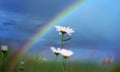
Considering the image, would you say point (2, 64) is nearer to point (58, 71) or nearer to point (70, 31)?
point (58, 71)

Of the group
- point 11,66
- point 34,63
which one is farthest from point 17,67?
point 34,63

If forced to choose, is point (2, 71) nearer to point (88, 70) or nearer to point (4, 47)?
point (4, 47)

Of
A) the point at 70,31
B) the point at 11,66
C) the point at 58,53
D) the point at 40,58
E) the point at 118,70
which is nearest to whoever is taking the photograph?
the point at 58,53

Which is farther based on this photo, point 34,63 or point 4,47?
point 34,63

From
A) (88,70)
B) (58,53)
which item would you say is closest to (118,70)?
(88,70)

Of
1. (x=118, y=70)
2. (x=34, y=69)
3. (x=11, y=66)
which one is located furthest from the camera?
(x=118, y=70)

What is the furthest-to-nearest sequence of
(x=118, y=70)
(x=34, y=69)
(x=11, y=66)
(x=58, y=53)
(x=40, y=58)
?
(x=118, y=70) < (x=11, y=66) < (x=34, y=69) < (x=40, y=58) < (x=58, y=53)

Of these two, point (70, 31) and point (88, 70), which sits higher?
point (70, 31)

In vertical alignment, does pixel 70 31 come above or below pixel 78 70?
above

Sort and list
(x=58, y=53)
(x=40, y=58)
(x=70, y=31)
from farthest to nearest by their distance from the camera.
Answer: (x=40, y=58) < (x=70, y=31) < (x=58, y=53)
